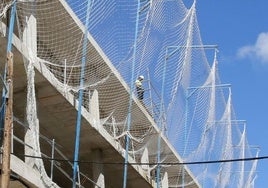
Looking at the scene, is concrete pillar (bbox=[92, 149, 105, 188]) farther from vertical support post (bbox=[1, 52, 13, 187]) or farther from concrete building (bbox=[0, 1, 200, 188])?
vertical support post (bbox=[1, 52, 13, 187])

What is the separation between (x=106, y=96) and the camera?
16281 mm

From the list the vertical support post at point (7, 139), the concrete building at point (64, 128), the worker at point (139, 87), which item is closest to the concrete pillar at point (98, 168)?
the concrete building at point (64, 128)

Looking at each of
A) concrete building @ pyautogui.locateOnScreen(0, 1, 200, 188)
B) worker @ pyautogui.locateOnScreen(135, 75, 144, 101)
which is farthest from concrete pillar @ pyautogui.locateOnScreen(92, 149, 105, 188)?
worker @ pyautogui.locateOnScreen(135, 75, 144, 101)

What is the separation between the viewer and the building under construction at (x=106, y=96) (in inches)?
460

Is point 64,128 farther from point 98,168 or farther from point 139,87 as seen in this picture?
point 139,87

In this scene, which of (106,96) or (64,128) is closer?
(64,128)

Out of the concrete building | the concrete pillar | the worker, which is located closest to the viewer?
the concrete building

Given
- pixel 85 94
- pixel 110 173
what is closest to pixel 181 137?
pixel 110 173

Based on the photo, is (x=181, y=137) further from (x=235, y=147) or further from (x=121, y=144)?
(x=235, y=147)

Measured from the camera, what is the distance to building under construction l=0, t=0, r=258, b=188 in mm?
11672

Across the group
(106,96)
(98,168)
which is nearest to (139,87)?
(106,96)

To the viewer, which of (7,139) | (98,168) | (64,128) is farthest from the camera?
(98,168)

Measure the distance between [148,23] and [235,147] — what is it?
992cm

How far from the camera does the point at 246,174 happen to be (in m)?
25.4
